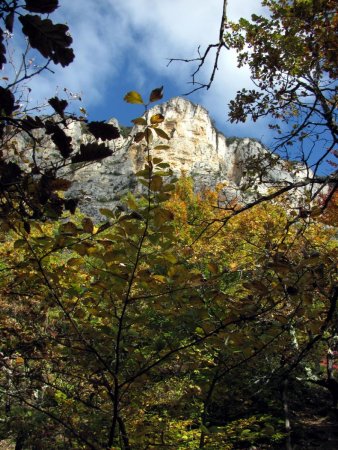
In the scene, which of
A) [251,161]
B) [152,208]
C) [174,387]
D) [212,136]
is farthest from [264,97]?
[212,136]

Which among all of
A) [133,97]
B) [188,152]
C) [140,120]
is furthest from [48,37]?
[188,152]

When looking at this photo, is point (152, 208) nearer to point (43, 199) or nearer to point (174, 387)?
point (43, 199)

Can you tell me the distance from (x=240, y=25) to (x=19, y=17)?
13.4 ft

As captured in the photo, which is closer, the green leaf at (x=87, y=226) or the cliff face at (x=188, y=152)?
the green leaf at (x=87, y=226)

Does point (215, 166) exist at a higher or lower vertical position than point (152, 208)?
higher

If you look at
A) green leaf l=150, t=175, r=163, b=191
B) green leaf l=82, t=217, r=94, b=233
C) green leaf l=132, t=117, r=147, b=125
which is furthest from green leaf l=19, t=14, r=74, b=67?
green leaf l=82, t=217, r=94, b=233

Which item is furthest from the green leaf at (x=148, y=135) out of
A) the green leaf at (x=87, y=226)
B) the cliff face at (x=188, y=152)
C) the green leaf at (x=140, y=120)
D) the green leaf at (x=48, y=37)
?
the cliff face at (x=188, y=152)

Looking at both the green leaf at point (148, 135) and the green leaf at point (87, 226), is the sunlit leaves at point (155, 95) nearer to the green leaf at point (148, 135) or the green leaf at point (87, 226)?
the green leaf at point (148, 135)

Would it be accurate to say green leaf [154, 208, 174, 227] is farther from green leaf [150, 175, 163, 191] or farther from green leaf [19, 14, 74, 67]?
green leaf [19, 14, 74, 67]

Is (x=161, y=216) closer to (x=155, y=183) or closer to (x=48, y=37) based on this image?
(x=155, y=183)

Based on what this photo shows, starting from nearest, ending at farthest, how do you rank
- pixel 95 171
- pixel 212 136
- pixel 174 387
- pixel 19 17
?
1. pixel 19 17
2. pixel 174 387
3. pixel 95 171
4. pixel 212 136

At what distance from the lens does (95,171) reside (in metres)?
81.2

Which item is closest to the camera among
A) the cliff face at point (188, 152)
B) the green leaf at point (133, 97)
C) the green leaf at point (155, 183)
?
the green leaf at point (133, 97)

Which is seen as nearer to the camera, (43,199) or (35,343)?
(43,199)
